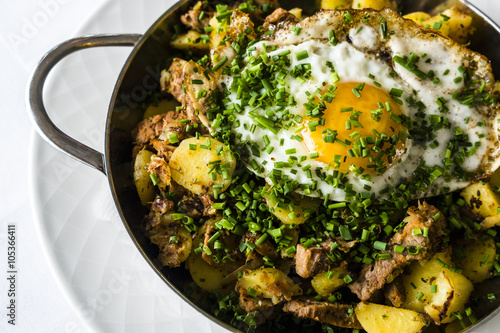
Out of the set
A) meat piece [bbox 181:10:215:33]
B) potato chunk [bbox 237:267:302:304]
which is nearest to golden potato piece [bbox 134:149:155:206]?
potato chunk [bbox 237:267:302:304]

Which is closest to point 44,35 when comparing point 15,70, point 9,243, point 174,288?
point 15,70

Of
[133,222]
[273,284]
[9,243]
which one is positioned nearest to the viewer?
[273,284]

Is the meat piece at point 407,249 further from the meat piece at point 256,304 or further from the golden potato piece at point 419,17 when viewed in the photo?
the golden potato piece at point 419,17

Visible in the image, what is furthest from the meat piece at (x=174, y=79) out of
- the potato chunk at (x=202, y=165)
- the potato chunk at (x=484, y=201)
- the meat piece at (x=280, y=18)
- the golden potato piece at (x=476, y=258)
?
the golden potato piece at (x=476, y=258)

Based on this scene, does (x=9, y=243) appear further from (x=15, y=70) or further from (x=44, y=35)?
(x=44, y=35)

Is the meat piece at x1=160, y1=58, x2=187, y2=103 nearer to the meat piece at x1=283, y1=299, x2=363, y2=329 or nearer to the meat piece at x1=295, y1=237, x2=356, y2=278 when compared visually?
the meat piece at x1=295, y1=237, x2=356, y2=278

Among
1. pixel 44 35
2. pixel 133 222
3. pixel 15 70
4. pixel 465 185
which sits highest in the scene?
pixel 44 35

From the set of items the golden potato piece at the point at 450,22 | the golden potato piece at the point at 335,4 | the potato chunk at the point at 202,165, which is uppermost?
the golden potato piece at the point at 335,4
